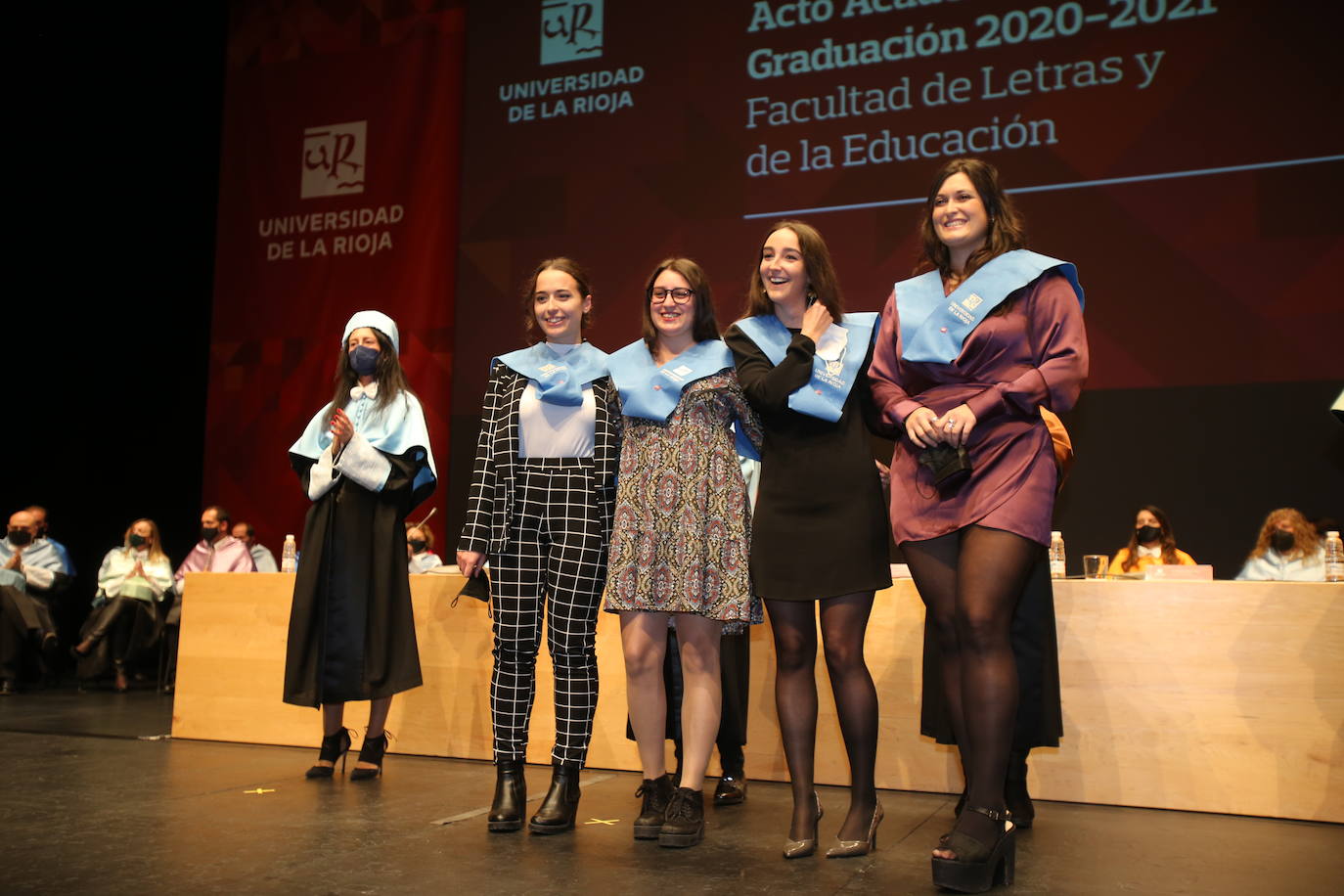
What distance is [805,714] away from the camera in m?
2.26

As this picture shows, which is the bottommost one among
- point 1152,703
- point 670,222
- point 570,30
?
point 1152,703

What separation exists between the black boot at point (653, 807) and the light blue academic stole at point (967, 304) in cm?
106

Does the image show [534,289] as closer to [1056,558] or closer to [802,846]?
[802,846]

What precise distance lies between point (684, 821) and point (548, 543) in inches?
27.0

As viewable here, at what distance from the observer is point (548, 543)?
2592mm

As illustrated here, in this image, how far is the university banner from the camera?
6926 millimetres

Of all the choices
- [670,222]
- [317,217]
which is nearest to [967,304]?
[670,222]

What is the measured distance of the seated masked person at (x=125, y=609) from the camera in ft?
20.4

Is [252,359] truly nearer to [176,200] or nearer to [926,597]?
[176,200]

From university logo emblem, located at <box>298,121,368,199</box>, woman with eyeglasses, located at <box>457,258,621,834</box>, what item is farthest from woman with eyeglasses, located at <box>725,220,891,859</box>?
university logo emblem, located at <box>298,121,368,199</box>

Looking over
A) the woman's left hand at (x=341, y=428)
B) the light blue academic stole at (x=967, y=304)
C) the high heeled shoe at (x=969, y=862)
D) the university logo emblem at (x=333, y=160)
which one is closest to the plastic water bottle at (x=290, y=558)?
the woman's left hand at (x=341, y=428)

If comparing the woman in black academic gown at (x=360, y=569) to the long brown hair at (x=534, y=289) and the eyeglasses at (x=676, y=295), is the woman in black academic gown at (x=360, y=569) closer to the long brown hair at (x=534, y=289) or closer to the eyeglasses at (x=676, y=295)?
the long brown hair at (x=534, y=289)

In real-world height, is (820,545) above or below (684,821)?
above

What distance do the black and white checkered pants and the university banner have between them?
167 inches
